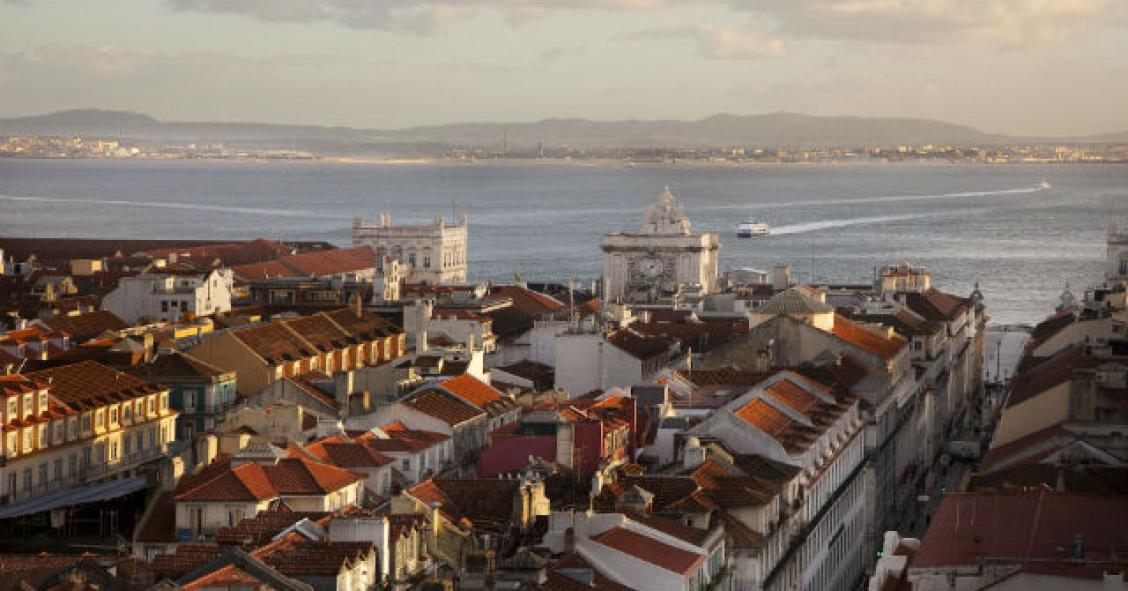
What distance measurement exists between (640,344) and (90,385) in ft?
48.2

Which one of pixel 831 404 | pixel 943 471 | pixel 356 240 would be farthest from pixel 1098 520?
pixel 356 240

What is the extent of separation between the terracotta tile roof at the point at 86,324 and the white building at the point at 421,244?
47.8 m

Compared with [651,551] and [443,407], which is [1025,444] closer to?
[443,407]

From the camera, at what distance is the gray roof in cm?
6384

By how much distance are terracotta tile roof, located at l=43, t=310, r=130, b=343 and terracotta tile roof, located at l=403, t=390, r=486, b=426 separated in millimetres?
15547

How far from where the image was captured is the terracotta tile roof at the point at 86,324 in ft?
210

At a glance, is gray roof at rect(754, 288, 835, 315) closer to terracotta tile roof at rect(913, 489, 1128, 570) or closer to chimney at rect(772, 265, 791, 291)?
chimney at rect(772, 265, 791, 291)

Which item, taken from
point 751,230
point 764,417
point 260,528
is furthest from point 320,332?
point 751,230

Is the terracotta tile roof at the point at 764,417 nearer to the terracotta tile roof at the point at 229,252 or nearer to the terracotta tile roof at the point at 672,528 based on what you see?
the terracotta tile roof at the point at 672,528

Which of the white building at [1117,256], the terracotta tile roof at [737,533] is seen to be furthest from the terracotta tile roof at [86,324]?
the white building at [1117,256]

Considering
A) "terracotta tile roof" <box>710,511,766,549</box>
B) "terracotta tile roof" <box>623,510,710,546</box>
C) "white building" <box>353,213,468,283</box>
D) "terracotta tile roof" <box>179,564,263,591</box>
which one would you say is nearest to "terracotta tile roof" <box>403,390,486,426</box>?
"terracotta tile roof" <box>710,511,766,549</box>

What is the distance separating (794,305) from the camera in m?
64.0

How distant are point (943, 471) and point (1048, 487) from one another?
95.8 feet

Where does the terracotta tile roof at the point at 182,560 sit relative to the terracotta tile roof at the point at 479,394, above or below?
above
